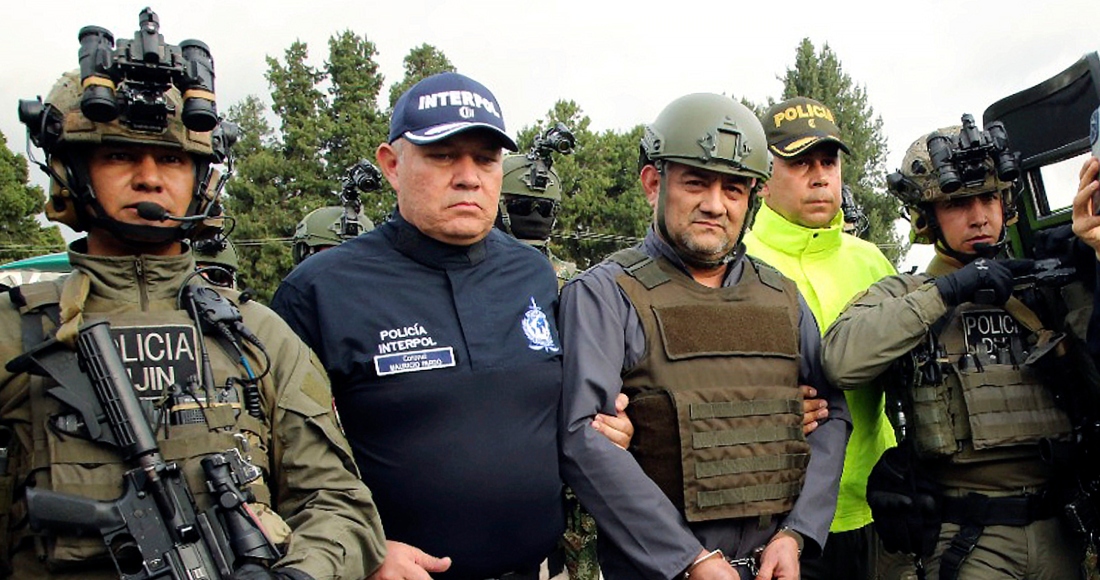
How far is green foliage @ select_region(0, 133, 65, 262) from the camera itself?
80.4 feet

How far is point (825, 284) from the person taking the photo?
4281 mm

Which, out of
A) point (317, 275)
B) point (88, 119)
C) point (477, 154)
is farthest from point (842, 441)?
point (88, 119)

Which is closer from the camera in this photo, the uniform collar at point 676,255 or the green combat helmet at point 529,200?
the uniform collar at point 676,255

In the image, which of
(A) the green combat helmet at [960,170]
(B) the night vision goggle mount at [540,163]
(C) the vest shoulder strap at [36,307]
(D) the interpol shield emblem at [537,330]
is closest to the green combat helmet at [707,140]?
(D) the interpol shield emblem at [537,330]

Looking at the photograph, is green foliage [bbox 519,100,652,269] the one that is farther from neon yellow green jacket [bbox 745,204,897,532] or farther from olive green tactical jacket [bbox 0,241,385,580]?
olive green tactical jacket [bbox 0,241,385,580]

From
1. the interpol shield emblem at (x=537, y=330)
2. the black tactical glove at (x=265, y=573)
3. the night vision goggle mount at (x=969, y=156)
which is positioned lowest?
the black tactical glove at (x=265, y=573)

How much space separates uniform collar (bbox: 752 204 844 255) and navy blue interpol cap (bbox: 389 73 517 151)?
1840 millimetres

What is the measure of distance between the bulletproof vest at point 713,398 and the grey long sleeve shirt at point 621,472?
0.24ft

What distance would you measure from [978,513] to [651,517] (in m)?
1.55

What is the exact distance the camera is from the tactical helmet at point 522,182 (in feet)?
22.5

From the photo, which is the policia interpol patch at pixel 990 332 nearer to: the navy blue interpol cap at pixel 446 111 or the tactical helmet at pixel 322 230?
the navy blue interpol cap at pixel 446 111

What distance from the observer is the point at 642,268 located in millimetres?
3324

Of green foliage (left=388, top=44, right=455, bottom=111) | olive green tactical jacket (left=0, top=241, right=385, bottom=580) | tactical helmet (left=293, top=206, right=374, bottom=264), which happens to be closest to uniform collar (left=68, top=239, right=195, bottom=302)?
olive green tactical jacket (left=0, top=241, right=385, bottom=580)

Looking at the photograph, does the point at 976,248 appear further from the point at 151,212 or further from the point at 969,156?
the point at 151,212
